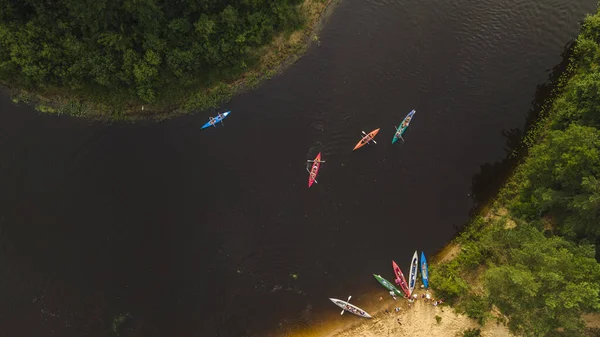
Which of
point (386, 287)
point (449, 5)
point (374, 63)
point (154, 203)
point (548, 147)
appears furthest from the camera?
point (449, 5)

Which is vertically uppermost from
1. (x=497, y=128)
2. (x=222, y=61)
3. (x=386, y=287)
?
(x=222, y=61)

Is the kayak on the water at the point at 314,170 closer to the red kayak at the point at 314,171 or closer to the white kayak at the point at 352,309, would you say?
the red kayak at the point at 314,171

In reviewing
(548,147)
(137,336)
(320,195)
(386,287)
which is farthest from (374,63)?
(137,336)

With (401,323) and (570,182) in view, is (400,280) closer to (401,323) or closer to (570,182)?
(401,323)

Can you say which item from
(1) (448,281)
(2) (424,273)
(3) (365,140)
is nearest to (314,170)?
(3) (365,140)

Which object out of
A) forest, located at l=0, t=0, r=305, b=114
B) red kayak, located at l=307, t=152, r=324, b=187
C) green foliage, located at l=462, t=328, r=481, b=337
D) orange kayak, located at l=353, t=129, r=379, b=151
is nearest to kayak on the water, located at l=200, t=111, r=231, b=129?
forest, located at l=0, t=0, r=305, b=114

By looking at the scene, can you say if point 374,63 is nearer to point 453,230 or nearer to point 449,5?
Answer: point 449,5
